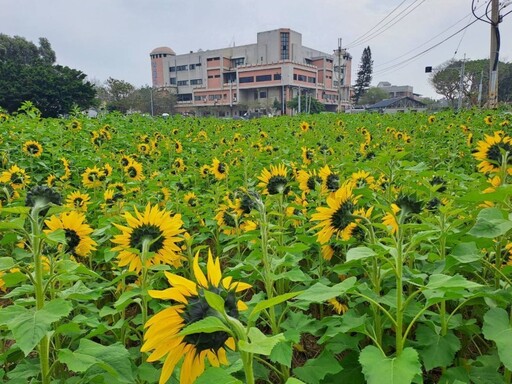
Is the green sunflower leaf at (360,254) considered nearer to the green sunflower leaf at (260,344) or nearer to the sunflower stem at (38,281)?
the green sunflower leaf at (260,344)

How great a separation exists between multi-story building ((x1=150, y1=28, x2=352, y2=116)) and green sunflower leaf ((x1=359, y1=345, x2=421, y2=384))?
69.9 m

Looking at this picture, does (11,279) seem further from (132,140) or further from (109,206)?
(132,140)

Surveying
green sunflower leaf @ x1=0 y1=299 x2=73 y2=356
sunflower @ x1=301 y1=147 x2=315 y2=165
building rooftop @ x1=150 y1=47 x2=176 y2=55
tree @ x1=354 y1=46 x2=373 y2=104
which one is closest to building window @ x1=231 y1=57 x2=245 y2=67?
building rooftop @ x1=150 y1=47 x2=176 y2=55

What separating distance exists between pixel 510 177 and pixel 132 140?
6.35 metres

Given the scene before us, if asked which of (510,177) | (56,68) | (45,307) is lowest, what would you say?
(45,307)

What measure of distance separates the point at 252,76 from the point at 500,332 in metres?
81.4

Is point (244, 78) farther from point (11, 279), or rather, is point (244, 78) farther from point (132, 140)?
point (11, 279)

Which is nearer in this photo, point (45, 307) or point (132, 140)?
point (45, 307)

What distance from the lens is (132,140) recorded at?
7.43 metres

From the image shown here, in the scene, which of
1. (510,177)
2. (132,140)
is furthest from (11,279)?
(132,140)

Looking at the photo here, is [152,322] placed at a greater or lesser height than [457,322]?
greater

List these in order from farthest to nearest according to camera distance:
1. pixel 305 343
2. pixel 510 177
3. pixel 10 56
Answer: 1. pixel 10 56
2. pixel 510 177
3. pixel 305 343

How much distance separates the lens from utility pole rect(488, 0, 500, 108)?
11867 millimetres

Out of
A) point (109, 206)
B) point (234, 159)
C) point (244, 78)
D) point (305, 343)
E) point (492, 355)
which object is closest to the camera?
point (492, 355)
